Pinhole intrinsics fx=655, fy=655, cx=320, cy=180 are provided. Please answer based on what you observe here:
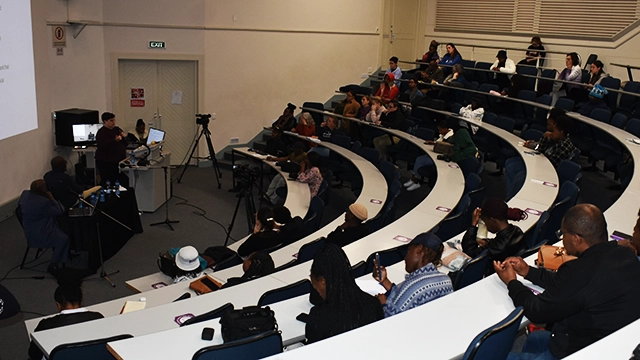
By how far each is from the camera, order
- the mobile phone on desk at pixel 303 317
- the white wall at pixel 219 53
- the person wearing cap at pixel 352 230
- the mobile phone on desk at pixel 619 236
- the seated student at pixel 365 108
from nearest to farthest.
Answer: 1. the mobile phone on desk at pixel 303 317
2. the mobile phone on desk at pixel 619 236
3. the person wearing cap at pixel 352 230
4. the white wall at pixel 219 53
5. the seated student at pixel 365 108

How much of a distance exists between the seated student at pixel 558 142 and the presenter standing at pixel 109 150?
6.41 meters

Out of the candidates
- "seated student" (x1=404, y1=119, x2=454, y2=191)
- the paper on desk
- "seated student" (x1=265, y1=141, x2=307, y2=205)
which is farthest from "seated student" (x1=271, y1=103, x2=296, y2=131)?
the paper on desk

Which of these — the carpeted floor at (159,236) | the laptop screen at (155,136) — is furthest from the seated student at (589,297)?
the laptop screen at (155,136)

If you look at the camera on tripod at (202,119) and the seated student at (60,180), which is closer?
the seated student at (60,180)

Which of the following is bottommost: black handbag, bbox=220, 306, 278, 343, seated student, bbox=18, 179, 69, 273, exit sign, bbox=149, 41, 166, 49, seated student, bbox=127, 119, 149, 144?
seated student, bbox=18, 179, 69, 273

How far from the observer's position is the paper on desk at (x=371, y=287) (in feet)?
14.0

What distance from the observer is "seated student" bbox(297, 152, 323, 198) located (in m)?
9.52

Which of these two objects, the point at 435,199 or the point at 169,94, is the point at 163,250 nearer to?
the point at 435,199

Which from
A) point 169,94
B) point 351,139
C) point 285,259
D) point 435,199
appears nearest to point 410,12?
point 351,139

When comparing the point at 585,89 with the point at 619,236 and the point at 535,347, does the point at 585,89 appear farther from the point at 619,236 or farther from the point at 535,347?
the point at 535,347

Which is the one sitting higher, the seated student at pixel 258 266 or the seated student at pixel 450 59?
the seated student at pixel 450 59

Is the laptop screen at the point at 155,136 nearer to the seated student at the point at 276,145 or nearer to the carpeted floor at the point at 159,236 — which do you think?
the carpeted floor at the point at 159,236

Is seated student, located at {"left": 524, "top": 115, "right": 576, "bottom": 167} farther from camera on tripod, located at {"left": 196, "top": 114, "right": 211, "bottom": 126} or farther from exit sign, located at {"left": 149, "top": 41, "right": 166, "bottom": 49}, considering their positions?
exit sign, located at {"left": 149, "top": 41, "right": 166, "bottom": 49}

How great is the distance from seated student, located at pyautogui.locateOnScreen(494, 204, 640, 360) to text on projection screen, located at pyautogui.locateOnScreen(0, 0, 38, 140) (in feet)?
15.8
